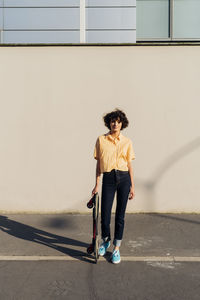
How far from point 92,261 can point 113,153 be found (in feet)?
4.13

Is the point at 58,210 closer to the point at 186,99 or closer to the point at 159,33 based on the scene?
the point at 186,99

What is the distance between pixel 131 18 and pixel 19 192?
459 centimetres

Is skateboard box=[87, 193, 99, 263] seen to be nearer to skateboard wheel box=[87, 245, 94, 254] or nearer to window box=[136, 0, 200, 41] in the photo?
skateboard wheel box=[87, 245, 94, 254]

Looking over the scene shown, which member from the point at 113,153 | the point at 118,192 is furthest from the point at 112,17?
the point at 118,192

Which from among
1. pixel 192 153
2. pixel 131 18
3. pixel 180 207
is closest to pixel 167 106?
pixel 192 153

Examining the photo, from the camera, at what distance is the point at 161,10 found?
8281 mm

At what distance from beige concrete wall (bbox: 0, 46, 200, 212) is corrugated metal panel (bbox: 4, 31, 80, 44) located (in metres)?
2.34

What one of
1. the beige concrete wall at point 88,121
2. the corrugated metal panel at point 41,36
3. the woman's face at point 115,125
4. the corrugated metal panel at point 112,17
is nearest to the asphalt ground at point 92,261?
the beige concrete wall at point 88,121

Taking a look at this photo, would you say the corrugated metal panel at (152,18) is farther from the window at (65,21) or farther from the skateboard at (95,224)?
the skateboard at (95,224)

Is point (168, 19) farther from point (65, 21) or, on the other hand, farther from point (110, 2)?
point (65, 21)

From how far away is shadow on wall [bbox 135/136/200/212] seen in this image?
589cm

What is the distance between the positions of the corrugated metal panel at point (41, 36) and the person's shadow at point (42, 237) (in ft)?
14.3

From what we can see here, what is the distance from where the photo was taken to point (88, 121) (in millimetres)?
5887

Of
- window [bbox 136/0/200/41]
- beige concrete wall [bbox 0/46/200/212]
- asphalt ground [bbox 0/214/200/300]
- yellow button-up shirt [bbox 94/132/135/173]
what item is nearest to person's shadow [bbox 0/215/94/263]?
asphalt ground [bbox 0/214/200/300]
